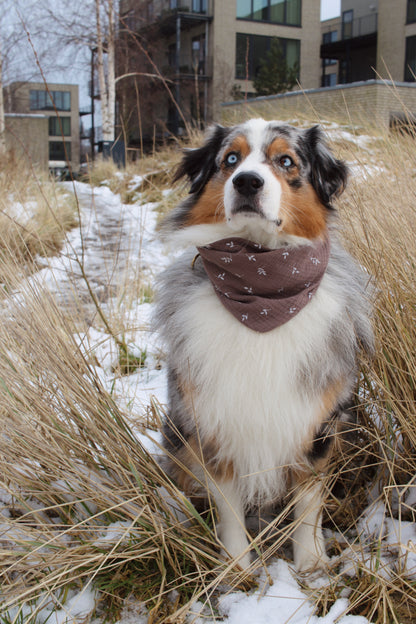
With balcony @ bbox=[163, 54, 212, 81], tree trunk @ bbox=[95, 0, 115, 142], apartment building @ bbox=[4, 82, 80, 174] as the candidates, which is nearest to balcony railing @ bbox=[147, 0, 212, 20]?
balcony @ bbox=[163, 54, 212, 81]

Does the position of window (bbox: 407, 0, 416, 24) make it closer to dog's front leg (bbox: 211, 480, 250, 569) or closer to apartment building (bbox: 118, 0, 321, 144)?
apartment building (bbox: 118, 0, 321, 144)

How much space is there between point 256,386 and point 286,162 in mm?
893

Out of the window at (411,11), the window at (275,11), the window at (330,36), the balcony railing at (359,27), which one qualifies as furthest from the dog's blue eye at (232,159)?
the window at (330,36)

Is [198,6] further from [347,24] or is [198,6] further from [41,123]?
[41,123]

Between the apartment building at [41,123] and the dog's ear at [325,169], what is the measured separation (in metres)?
1.01

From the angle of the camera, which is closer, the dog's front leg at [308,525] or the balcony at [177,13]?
the dog's front leg at [308,525]

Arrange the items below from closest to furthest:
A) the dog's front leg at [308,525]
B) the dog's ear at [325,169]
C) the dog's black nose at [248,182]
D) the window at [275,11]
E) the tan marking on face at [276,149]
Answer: the dog's black nose at [248,182] → the dog's front leg at [308,525] → the tan marking on face at [276,149] → the dog's ear at [325,169] → the window at [275,11]

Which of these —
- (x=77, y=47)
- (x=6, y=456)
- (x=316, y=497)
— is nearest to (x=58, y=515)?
(x=6, y=456)

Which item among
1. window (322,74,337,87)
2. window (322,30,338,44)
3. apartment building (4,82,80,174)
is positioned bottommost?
apartment building (4,82,80,174)

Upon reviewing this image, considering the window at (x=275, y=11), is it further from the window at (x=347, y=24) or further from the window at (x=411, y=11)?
the window at (x=411, y=11)

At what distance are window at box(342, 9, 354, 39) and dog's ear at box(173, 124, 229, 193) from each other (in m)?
27.1

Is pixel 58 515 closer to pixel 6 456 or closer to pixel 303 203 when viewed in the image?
pixel 6 456

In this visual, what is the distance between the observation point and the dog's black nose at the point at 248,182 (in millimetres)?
1843

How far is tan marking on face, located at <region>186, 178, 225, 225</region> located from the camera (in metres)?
2.09
